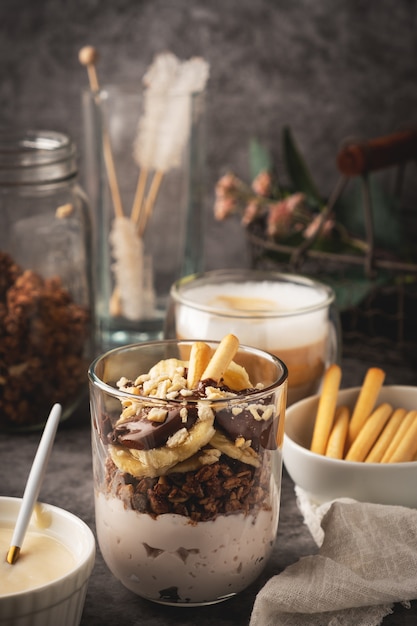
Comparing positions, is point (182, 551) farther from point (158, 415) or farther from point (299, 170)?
point (299, 170)

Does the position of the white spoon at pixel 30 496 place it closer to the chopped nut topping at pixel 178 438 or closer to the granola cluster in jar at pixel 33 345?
the chopped nut topping at pixel 178 438

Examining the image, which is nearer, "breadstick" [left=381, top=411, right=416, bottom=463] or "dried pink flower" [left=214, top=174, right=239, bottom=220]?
"breadstick" [left=381, top=411, right=416, bottom=463]

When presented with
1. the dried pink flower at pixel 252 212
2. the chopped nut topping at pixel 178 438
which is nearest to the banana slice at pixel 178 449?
the chopped nut topping at pixel 178 438

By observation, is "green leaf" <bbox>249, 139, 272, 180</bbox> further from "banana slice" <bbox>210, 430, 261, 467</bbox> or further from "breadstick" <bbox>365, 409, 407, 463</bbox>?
"banana slice" <bbox>210, 430, 261, 467</bbox>

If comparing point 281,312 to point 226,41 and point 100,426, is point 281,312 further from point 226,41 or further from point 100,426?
point 226,41

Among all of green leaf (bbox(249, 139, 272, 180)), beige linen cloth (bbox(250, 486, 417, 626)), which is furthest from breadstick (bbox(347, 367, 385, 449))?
green leaf (bbox(249, 139, 272, 180))

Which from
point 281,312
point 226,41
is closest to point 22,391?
point 281,312

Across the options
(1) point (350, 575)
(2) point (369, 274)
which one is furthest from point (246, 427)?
(2) point (369, 274)
